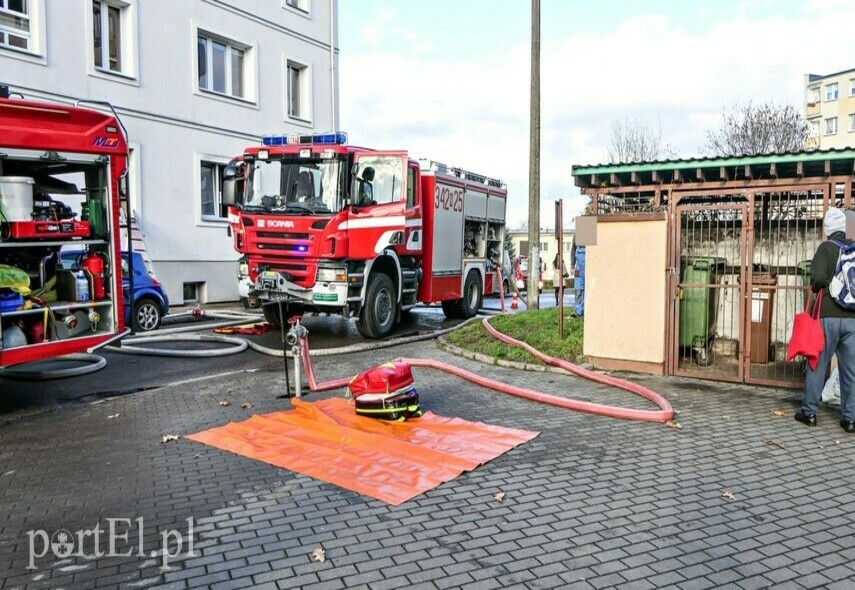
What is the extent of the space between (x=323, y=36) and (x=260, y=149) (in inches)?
524

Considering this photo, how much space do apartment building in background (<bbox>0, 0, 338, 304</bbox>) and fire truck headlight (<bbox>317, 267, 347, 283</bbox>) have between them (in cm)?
800

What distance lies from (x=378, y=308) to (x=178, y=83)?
10.3 metres

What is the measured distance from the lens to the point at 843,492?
16.2 ft

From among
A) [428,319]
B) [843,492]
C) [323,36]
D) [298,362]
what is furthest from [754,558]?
[323,36]

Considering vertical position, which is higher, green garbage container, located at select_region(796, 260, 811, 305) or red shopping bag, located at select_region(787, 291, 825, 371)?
green garbage container, located at select_region(796, 260, 811, 305)

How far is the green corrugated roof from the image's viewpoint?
820cm

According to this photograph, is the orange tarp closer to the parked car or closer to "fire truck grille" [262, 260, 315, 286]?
"fire truck grille" [262, 260, 315, 286]

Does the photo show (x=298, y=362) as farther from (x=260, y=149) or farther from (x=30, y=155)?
Answer: (x=260, y=149)

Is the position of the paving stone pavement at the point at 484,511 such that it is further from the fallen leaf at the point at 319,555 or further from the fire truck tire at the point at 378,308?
the fire truck tire at the point at 378,308

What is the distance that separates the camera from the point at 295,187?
1181 cm

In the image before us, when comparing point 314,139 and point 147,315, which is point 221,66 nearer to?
point 147,315

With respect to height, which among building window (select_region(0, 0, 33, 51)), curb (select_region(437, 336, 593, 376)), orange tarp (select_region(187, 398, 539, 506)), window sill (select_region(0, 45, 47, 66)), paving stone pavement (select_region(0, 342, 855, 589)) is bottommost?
paving stone pavement (select_region(0, 342, 855, 589))

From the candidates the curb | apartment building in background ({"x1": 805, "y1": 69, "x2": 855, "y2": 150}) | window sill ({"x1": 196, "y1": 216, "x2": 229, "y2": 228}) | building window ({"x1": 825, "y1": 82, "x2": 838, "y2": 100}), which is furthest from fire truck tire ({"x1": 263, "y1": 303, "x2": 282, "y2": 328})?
building window ({"x1": 825, "y1": 82, "x2": 838, "y2": 100})

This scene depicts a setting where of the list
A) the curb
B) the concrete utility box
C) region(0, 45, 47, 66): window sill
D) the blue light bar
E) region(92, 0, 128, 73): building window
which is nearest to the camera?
the concrete utility box
